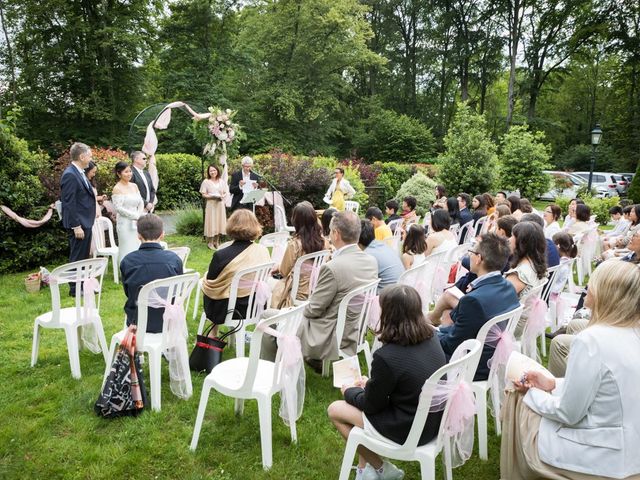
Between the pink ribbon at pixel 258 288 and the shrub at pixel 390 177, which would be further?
the shrub at pixel 390 177

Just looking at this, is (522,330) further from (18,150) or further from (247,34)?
(247,34)

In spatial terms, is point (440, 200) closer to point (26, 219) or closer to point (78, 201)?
point (78, 201)

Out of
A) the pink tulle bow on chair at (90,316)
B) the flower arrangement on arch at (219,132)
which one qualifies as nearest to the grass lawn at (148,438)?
the pink tulle bow on chair at (90,316)

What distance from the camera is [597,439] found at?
1818 mm

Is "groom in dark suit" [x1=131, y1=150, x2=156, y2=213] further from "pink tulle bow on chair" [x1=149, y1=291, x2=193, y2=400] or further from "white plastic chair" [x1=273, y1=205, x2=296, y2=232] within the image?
"pink tulle bow on chair" [x1=149, y1=291, x2=193, y2=400]

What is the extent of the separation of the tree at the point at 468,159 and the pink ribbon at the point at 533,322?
10.2m

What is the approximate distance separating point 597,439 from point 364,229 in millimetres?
2487

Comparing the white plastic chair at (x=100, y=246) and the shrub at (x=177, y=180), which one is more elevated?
the shrub at (x=177, y=180)

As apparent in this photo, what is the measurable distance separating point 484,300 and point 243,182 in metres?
6.46

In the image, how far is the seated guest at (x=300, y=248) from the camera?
3969mm

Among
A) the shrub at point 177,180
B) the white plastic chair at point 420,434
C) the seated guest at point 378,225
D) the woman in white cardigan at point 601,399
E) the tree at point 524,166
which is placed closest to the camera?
the woman in white cardigan at point 601,399

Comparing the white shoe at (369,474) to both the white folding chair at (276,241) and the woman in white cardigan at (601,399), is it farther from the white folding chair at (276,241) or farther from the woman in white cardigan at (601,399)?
the white folding chair at (276,241)

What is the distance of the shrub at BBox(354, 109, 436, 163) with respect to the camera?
26234 millimetres

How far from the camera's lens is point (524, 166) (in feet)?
45.6
